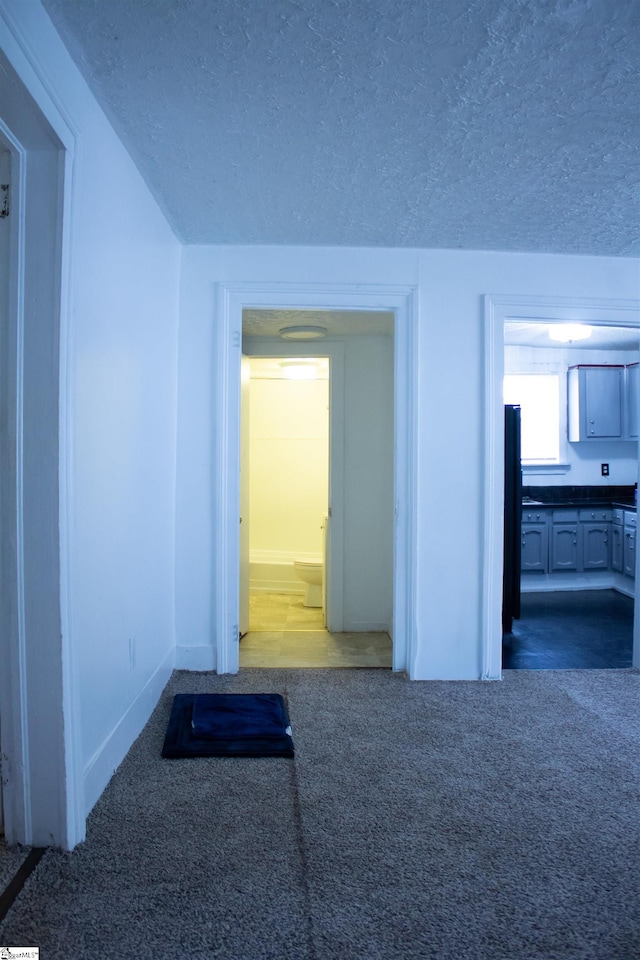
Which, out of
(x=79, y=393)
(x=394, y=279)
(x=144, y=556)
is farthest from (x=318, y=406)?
(x=79, y=393)

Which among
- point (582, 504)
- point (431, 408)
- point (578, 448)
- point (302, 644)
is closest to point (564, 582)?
point (582, 504)

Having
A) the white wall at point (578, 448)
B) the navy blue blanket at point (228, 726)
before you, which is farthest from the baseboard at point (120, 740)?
the white wall at point (578, 448)

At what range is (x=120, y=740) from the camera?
2451 millimetres

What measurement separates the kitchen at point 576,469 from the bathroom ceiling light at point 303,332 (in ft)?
6.38

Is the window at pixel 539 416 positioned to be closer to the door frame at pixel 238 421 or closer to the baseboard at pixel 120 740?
the door frame at pixel 238 421

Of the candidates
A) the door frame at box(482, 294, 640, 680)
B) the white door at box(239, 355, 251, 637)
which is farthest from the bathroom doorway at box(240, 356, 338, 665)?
the door frame at box(482, 294, 640, 680)

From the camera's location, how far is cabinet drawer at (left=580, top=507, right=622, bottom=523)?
6.14 metres

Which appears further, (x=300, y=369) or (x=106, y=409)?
(x=300, y=369)

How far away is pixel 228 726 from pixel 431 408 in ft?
6.39

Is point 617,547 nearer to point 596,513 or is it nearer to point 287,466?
point 596,513

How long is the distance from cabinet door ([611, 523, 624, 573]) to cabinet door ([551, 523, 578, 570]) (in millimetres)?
379

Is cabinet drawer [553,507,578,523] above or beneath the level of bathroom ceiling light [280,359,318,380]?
beneath

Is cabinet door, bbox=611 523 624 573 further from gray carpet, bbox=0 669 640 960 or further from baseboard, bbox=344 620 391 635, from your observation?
gray carpet, bbox=0 669 640 960

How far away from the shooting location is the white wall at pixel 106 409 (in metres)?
1.82
